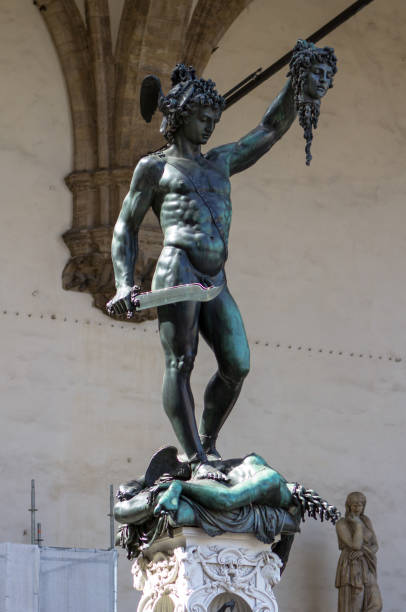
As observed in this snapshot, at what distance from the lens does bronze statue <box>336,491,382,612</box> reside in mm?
13750

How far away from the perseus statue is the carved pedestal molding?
29 centimetres

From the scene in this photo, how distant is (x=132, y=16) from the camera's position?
45.6 feet

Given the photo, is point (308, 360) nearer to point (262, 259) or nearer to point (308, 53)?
point (262, 259)

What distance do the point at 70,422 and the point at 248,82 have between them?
11.5 ft

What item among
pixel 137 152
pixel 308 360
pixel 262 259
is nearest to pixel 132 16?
pixel 137 152

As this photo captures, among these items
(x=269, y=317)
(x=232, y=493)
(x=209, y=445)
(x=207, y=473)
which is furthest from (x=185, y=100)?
(x=269, y=317)

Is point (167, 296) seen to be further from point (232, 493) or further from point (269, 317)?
point (269, 317)

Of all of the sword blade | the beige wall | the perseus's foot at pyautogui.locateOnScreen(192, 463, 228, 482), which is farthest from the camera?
the beige wall

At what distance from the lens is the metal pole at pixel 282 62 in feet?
42.9

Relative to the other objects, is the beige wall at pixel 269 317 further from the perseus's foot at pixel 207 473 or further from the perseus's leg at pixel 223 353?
the perseus's foot at pixel 207 473

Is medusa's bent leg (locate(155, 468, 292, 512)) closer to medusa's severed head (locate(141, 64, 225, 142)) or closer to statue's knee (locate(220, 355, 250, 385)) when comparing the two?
statue's knee (locate(220, 355, 250, 385))

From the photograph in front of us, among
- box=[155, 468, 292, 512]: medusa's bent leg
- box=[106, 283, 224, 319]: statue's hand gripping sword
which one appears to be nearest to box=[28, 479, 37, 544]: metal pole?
box=[106, 283, 224, 319]: statue's hand gripping sword

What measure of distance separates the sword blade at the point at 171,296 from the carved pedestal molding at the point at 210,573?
91 centimetres

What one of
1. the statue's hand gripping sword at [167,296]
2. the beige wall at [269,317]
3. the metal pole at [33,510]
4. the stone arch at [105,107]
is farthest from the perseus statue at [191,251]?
the stone arch at [105,107]
